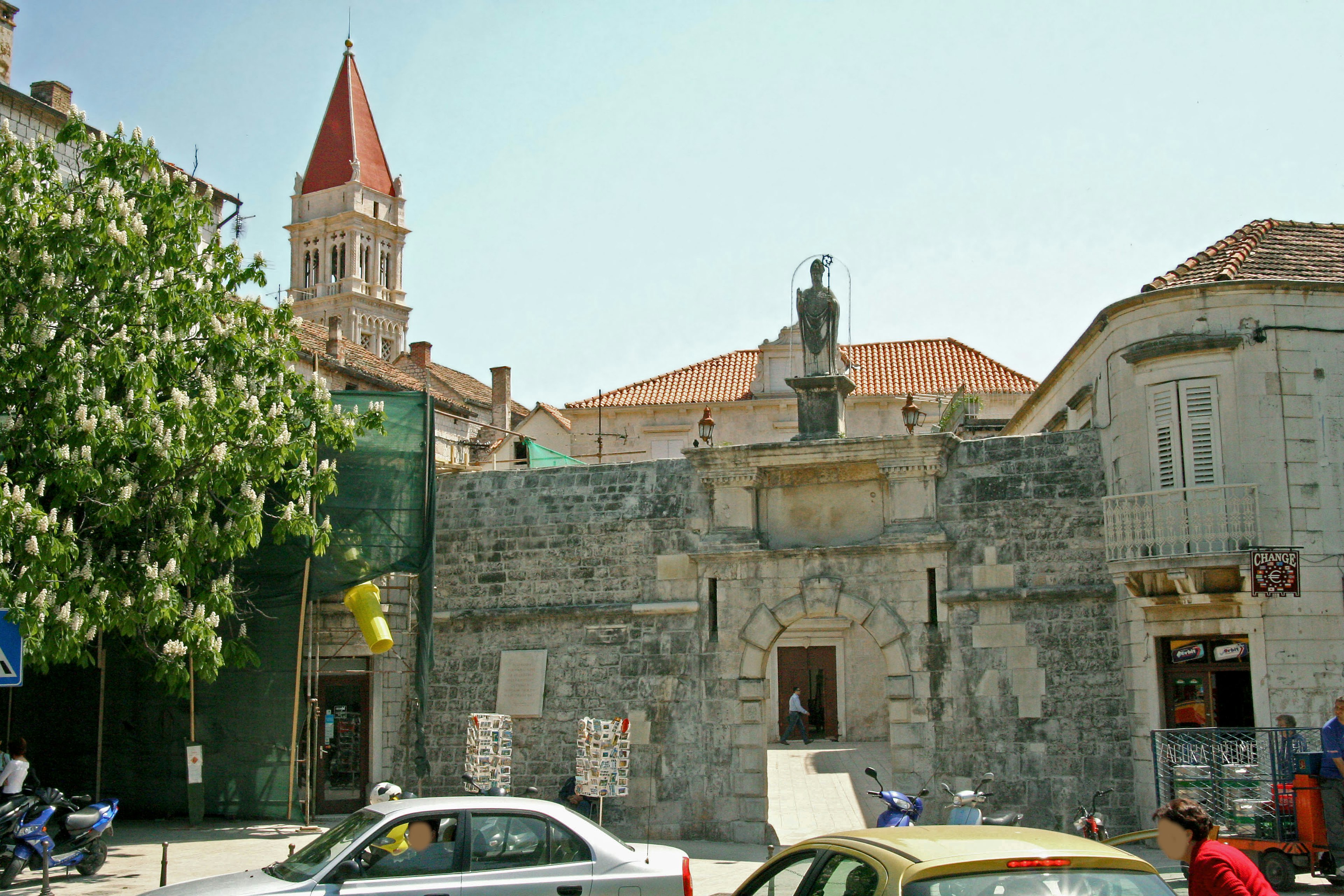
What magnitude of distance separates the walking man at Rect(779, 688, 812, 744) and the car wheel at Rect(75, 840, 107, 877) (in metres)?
16.2

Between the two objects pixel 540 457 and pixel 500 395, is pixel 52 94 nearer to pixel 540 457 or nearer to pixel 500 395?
pixel 540 457

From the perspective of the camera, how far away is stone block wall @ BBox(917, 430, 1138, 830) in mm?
13492

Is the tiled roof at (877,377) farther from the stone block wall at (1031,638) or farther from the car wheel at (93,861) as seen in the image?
the car wheel at (93,861)

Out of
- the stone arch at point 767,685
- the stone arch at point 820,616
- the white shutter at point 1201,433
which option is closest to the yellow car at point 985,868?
the white shutter at point 1201,433

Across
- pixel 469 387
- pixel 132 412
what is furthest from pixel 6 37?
pixel 469 387

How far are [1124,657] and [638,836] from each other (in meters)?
6.25

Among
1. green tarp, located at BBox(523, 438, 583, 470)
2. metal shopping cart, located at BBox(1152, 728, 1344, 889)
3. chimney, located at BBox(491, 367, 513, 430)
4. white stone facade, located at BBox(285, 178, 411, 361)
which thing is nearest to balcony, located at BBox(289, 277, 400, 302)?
white stone facade, located at BBox(285, 178, 411, 361)

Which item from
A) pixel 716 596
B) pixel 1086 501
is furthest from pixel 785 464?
pixel 1086 501

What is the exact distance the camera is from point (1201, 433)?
1302cm

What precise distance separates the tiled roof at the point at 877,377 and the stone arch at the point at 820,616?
59.6ft

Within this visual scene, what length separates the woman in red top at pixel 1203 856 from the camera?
184 inches

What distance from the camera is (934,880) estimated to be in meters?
4.38

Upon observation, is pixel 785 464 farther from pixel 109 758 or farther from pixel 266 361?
pixel 109 758

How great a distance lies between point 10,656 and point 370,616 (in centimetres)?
687
